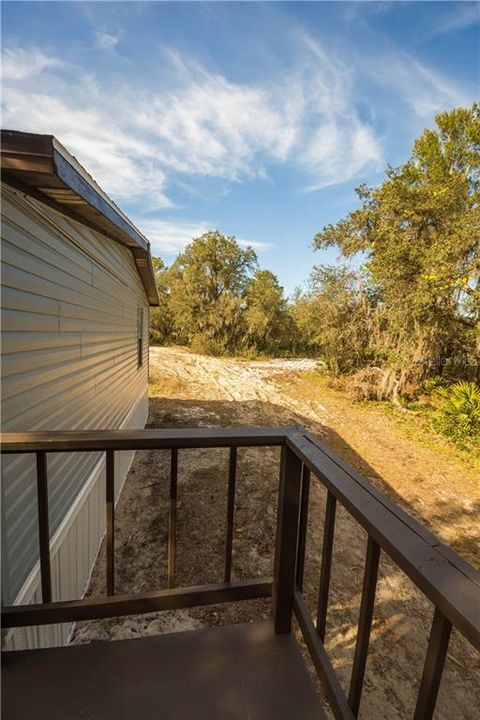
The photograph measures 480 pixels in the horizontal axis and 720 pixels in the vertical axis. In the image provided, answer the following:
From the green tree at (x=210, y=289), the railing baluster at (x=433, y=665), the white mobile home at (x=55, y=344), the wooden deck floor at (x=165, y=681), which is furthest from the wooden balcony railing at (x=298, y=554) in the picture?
the green tree at (x=210, y=289)

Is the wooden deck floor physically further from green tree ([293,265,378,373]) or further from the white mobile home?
green tree ([293,265,378,373])

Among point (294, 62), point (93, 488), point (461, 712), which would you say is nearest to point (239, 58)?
point (294, 62)

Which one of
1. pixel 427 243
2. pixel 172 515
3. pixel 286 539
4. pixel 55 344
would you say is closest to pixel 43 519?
pixel 172 515

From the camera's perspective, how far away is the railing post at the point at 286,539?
57.4 inches

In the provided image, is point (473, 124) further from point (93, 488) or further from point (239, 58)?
point (93, 488)

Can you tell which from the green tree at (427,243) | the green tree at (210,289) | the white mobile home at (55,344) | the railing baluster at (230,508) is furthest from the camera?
the green tree at (210,289)

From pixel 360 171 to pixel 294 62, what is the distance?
6.73 meters

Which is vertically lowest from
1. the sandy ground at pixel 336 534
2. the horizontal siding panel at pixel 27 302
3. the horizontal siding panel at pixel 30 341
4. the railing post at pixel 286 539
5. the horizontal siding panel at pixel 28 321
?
Result: the sandy ground at pixel 336 534

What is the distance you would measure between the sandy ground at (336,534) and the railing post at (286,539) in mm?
1750

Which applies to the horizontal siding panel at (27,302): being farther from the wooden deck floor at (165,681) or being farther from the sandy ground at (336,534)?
the sandy ground at (336,534)

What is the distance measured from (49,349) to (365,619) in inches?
105

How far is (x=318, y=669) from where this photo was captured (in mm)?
1210

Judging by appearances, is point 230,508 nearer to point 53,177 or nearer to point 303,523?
point 303,523

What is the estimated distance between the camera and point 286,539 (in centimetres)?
150
